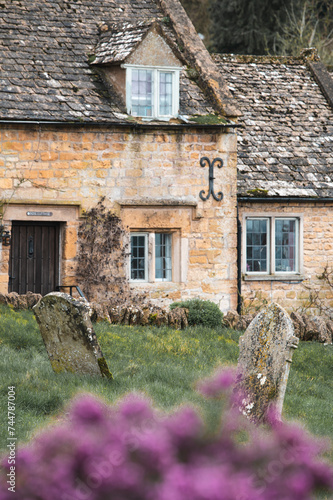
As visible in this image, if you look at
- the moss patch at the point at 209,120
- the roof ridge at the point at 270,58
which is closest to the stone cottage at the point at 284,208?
the moss patch at the point at 209,120

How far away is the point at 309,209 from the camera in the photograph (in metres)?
17.7

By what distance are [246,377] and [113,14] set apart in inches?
517

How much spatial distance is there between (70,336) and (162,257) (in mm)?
7913

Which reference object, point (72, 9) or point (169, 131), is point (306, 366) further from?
point (72, 9)

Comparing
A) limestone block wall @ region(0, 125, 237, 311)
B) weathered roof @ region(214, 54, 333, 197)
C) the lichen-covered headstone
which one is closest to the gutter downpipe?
limestone block wall @ region(0, 125, 237, 311)

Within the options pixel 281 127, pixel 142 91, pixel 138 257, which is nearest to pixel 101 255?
pixel 138 257

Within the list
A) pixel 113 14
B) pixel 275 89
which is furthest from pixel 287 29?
pixel 113 14

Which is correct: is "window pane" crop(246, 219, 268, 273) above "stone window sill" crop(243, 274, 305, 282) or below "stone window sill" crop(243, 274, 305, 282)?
above

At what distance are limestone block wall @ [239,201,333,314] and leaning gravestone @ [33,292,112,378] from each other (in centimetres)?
919

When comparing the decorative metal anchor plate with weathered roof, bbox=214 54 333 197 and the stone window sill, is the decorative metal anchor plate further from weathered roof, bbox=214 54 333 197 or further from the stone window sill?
the stone window sill

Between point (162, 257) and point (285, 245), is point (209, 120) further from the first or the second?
point (285, 245)

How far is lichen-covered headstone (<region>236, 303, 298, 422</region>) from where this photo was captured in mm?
6496

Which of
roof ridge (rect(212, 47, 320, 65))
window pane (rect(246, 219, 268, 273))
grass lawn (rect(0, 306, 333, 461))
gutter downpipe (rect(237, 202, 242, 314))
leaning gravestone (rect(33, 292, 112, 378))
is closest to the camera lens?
grass lawn (rect(0, 306, 333, 461))

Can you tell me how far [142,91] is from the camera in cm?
1585
